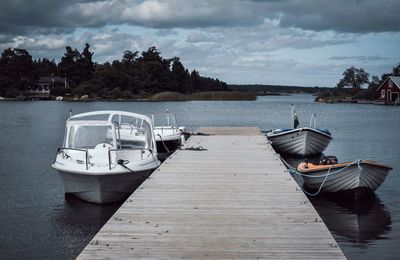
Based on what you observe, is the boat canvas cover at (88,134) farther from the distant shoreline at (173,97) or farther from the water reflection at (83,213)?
the distant shoreline at (173,97)

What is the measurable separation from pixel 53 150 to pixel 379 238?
20.2m

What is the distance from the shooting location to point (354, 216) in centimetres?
1395

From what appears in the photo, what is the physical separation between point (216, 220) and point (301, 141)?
15.7 m

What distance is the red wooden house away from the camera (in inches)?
3826

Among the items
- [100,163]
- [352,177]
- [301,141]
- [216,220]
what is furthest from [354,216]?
[301,141]

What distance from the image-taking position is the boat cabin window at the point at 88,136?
16.0 meters

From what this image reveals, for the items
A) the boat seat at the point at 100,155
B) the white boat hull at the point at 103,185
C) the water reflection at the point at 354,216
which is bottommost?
the water reflection at the point at 354,216

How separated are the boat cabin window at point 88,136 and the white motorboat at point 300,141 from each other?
1089cm

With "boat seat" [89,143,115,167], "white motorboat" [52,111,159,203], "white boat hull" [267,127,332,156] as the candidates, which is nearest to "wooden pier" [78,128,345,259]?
"white motorboat" [52,111,159,203]

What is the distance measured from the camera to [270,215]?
9711 millimetres

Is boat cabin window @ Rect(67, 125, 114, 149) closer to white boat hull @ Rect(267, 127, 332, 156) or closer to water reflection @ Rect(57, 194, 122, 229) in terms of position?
water reflection @ Rect(57, 194, 122, 229)

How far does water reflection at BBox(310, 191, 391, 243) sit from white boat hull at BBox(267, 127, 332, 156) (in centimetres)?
808

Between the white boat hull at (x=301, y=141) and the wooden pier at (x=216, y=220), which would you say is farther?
the white boat hull at (x=301, y=141)

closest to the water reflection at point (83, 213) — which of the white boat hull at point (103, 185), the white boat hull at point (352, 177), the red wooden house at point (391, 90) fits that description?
the white boat hull at point (103, 185)
